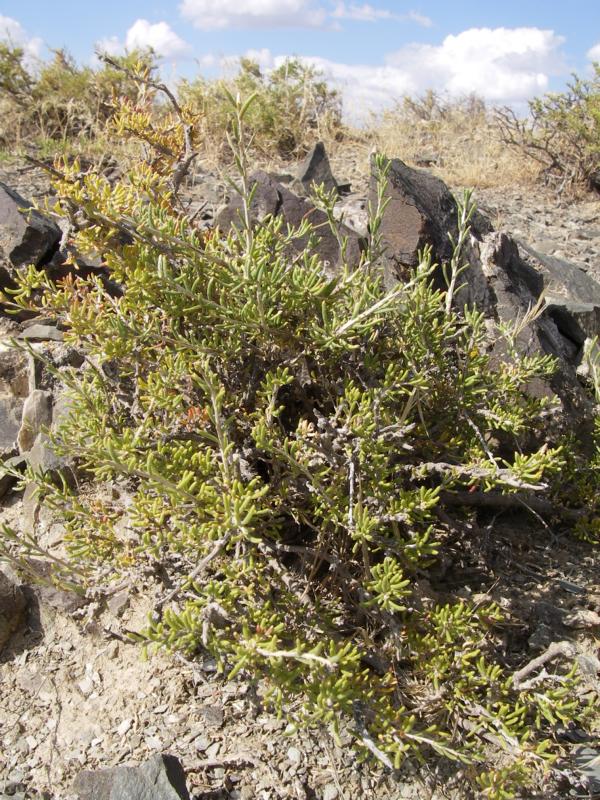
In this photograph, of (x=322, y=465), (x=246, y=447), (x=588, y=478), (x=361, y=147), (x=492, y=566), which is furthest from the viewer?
(x=361, y=147)

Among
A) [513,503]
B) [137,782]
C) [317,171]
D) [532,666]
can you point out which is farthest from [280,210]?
[137,782]

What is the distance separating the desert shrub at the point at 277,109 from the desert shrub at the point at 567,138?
7.74 feet

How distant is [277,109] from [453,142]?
7.40 feet

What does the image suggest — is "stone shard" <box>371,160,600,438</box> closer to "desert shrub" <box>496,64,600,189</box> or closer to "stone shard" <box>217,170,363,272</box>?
"stone shard" <box>217,170,363,272</box>

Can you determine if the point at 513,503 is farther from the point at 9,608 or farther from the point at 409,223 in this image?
the point at 9,608

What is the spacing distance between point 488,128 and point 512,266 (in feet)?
20.4

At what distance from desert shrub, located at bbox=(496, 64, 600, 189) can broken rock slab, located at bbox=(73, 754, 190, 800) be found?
6.71 metres

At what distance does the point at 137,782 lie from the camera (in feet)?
6.07

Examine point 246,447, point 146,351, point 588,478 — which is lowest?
point 588,478

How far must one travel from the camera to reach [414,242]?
3252 millimetres

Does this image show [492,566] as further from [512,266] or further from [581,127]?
[581,127]

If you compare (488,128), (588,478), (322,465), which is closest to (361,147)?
(488,128)

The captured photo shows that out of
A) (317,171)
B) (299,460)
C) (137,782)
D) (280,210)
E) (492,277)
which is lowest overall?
(137,782)

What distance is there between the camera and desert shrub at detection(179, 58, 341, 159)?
27.2ft
